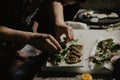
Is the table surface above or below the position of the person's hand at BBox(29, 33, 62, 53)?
below

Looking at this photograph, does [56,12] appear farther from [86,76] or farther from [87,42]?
[86,76]

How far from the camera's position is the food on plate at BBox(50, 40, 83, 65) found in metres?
1.59

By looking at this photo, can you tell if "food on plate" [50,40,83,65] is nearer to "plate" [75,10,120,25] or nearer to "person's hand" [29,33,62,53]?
"person's hand" [29,33,62,53]

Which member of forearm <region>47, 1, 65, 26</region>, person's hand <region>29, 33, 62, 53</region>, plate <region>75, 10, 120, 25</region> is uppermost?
forearm <region>47, 1, 65, 26</region>

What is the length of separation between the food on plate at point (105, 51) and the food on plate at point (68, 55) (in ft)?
0.31

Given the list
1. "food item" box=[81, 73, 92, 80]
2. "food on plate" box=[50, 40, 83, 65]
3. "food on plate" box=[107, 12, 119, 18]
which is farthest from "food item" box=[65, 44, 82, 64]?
"food on plate" box=[107, 12, 119, 18]

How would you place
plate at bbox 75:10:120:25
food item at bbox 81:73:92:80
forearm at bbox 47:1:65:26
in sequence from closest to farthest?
food item at bbox 81:73:92:80
forearm at bbox 47:1:65:26
plate at bbox 75:10:120:25

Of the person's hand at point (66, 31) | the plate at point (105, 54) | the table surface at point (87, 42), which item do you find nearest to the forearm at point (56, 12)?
the person's hand at point (66, 31)

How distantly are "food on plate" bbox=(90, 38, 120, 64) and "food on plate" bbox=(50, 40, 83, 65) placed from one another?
95 millimetres

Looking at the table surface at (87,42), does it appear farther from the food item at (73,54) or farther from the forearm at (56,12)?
the forearm at (56,12)

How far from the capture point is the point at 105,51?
1628 millimetres

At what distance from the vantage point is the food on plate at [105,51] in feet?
5.08

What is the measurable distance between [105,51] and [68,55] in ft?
0.73

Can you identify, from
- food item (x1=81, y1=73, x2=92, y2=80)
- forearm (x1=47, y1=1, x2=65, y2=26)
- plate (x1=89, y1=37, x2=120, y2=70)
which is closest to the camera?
food item (x1=81, y1=73, x2=92, y2=80)
